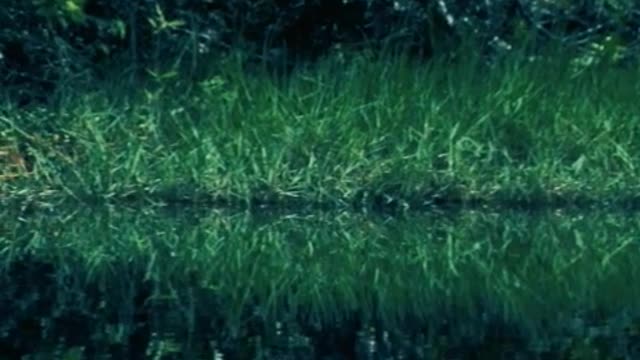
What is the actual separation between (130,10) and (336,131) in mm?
2345

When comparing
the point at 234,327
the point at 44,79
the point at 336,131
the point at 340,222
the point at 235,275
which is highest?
the point at 44,79

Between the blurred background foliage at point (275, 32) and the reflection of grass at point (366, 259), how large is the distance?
2334mm

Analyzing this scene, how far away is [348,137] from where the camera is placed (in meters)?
10.0

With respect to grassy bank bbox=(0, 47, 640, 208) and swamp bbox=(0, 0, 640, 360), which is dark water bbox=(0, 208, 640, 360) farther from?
grassy bank bbox=(0, 47, 640, 208)

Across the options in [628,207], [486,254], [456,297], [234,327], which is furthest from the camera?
[628,207]

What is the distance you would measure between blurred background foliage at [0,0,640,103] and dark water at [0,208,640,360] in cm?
221

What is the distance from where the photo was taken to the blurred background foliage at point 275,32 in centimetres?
1149

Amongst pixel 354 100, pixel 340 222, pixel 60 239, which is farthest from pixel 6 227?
pixel 354 100

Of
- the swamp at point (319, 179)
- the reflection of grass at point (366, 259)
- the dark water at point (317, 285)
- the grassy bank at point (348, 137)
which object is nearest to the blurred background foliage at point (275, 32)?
the swamp at point (319, 179)

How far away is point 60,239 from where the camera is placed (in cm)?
844

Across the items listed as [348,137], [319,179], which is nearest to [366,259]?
[319,179]

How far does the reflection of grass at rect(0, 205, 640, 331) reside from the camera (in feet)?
21.4

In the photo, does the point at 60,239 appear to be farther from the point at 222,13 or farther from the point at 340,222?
the point at 222,13

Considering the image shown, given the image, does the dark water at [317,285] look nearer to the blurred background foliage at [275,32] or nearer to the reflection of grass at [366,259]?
the reflection of grass at [366,259]
